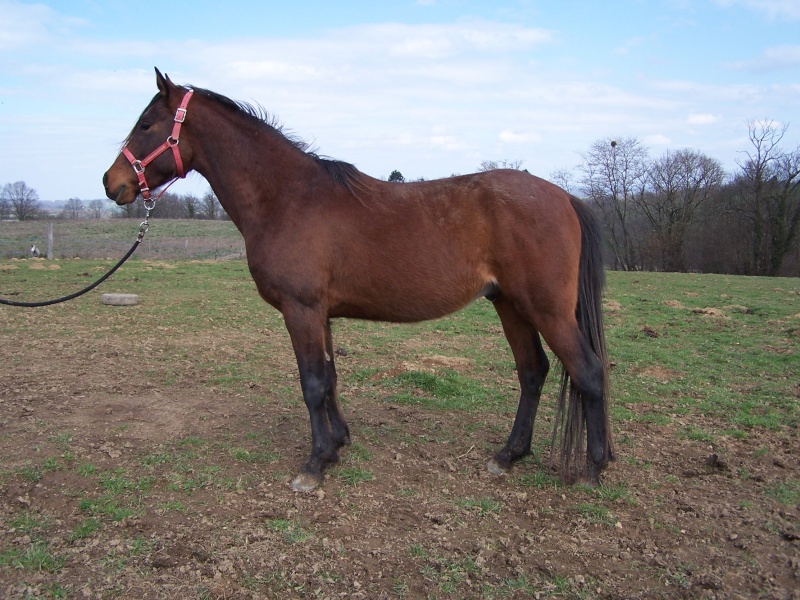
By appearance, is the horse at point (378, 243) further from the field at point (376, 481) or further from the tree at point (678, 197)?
the tree at point (678, 197)

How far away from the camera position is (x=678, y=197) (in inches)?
1524

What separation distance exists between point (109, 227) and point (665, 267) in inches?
1468

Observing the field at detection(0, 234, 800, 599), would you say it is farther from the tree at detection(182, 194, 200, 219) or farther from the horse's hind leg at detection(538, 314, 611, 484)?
the tree at detection(182, 194, 200, 219)

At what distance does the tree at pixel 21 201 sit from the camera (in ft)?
132

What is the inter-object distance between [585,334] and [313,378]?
215cm

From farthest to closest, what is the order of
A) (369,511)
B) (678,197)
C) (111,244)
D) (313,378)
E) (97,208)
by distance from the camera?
(97,208) → (678,197) → (111,244) → (313,378) → (369,511)

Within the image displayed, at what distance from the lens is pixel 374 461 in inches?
180

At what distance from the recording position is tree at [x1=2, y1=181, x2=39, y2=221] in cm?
4031

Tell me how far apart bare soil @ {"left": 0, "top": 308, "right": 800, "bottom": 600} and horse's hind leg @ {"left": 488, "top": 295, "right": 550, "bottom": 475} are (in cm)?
26

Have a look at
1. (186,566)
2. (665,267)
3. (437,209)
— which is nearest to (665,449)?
(437,209)

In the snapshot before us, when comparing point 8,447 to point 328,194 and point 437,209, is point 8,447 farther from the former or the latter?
point 437,209

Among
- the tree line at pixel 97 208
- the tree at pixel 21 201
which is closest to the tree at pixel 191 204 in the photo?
Answer: the tree line at pixel 97 208

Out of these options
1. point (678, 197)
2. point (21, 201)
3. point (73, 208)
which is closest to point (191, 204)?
point (21, 201)

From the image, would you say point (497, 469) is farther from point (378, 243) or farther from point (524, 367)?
point (378, 243)
